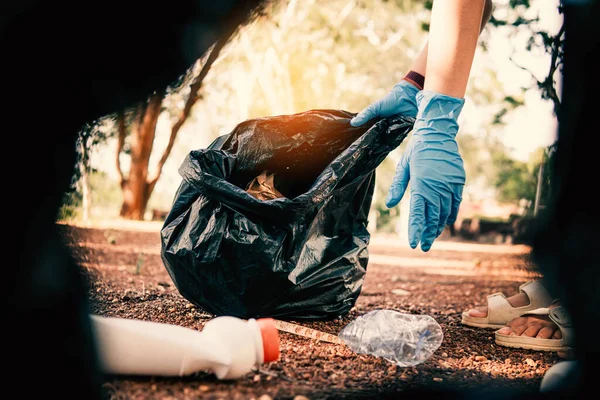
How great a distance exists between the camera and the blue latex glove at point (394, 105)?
1.93 m

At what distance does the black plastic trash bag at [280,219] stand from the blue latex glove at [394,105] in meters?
Result: 0.04

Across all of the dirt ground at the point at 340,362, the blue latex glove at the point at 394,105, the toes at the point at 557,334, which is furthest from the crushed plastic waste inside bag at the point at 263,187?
the toes at the point at 557,334

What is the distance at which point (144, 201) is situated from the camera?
28.5ft

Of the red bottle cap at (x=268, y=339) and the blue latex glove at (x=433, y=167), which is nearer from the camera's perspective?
the red bottle cap at (x=268, y=339)

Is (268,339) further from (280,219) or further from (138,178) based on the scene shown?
(138,178)

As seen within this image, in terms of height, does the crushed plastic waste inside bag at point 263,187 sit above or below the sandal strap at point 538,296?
above

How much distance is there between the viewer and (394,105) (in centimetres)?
195

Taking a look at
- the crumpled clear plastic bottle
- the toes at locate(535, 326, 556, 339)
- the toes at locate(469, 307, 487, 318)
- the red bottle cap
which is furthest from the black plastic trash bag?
the toes at locate(535, 326, 556, 339)

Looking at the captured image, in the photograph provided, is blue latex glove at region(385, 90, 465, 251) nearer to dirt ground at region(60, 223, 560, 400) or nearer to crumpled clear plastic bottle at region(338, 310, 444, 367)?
crumpled clear plastic bottle at region(338, 310, 444, 367)

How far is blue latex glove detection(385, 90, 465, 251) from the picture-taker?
1769 millimetres

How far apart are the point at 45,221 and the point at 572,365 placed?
3.92 feet

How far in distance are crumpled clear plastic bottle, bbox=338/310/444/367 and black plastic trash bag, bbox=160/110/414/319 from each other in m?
0.27

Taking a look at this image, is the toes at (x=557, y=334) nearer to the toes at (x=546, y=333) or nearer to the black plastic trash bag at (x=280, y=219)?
the toes at (x=546, y=333)

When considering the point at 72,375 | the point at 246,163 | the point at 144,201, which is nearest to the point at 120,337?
the point at 72,375
